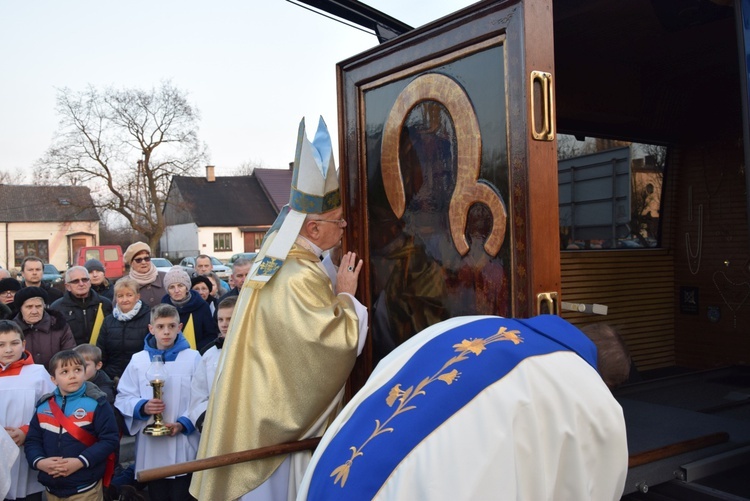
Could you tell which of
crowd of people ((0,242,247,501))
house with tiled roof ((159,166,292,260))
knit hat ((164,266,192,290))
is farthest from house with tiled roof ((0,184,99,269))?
crowd of people ((0,242,247,501))

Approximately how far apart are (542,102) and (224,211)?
40.1 metres

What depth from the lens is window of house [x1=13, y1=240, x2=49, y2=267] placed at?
39.8 m

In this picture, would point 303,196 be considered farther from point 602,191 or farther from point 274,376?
point 602,191

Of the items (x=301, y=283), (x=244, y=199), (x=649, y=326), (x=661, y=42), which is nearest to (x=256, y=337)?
(x=301, y=283)

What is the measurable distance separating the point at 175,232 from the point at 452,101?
145 feet

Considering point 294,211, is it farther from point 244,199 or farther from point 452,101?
point 244,199

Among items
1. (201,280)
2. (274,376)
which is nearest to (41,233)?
(201,280)

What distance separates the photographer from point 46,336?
4945 millimetres

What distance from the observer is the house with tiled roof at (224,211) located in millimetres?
40688

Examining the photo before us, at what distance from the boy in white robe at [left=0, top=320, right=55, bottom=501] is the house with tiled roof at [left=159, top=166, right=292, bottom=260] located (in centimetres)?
3523

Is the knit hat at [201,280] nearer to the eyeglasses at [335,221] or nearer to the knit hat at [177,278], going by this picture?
the knit hat at [177,278]

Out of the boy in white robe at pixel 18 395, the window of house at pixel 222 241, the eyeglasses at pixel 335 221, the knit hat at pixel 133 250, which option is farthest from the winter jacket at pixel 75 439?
the window of house at pixel 222 241

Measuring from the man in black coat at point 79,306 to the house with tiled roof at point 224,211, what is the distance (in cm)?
3385

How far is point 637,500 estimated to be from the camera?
2.74 m
